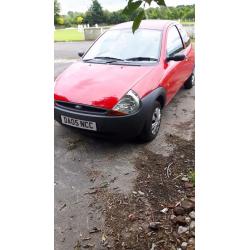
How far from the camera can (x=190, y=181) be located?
3.08m

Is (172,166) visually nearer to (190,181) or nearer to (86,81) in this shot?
(190,181)

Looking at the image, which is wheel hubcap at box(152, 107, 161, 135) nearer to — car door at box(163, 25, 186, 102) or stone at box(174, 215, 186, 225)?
car door at box(163, 25, 186, 102)

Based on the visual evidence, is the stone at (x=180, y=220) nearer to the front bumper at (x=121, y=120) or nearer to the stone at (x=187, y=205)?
the stone at (x=187, y=205)

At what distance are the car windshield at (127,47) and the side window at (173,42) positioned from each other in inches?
8.3

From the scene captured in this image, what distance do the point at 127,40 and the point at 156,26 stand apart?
1.86 feet

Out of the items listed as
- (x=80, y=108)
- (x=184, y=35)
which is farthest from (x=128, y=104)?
(x=184, y=35)

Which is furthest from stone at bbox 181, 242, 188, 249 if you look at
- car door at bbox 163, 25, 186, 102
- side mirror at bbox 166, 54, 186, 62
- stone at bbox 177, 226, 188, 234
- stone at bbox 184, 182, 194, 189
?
side mirror at bbox 166, 54, 186, 62

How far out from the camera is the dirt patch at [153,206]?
237 cm

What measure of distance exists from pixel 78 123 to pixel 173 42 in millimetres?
2130

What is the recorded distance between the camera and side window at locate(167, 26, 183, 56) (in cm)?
444

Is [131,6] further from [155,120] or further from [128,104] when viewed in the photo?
[155,120]
